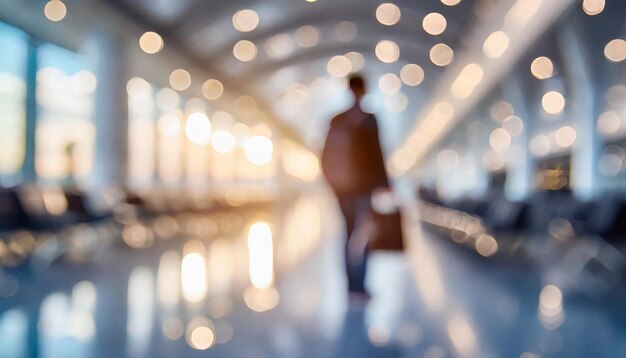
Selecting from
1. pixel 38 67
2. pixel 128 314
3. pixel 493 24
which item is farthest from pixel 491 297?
pixel 38 67

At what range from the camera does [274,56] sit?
33406 mm

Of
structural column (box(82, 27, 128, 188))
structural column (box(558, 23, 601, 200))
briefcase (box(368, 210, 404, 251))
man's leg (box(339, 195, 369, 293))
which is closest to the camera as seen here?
man's leg (box(339, 195, 369, 293))

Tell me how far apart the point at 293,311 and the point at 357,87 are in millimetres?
1882

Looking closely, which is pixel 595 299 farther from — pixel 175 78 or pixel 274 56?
pixel 274 56

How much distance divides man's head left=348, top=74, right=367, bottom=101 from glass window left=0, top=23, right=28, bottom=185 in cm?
1238

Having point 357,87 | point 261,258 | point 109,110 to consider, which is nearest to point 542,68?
point 109,110

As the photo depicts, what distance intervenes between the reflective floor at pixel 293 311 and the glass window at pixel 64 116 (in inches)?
343

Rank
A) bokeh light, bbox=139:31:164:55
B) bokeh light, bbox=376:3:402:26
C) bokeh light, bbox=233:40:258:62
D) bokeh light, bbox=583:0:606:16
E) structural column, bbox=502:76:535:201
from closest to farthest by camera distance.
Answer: bokeh light, bbox=583:0:606:16, bokeh light, bbox=139:31:164:55, bokeh light, bbox=376:3:402:26, bokeh light, bbox=233:40:258:62, structural column, bbox=502:76:535:201

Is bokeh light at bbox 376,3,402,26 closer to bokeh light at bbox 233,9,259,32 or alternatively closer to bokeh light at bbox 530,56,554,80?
bokeh light at bbox 233,9,259,32

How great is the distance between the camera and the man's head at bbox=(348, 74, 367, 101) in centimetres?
668

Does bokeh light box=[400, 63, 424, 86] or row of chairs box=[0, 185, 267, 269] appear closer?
row of chairs box=[0, 185, 267, 269]

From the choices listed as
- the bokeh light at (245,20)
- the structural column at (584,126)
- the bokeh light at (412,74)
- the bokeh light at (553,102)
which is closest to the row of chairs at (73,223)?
the bokeh light at (245,20)

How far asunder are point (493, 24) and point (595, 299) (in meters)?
12.5

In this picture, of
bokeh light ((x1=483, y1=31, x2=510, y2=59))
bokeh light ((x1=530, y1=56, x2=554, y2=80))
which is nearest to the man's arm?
bokeh light ((x1=483, y1=31, x2=510, y2=59))
